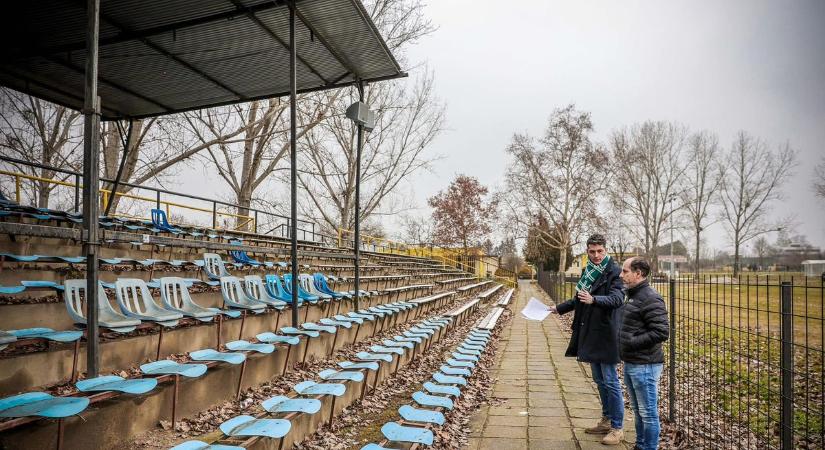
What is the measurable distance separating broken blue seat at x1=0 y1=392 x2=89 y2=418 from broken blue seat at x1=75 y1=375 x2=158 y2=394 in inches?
9.9

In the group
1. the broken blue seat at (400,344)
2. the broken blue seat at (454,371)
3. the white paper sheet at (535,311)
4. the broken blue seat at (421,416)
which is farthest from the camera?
the broken blue seat at (400,344)

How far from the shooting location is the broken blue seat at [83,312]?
376 cm

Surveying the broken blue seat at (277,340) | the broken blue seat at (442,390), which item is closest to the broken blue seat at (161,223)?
the broken blue seat at (277,340)

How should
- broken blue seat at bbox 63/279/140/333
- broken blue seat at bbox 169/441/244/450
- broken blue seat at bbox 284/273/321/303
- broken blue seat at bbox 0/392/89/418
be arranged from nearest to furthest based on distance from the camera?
broken blue seat at bbox 0/392/89/418 < broken blue seat at bbox 169/441/244/450 < broken blue seat at bbox 63/279/140/333 < broken blue seat at bbox 284/273/321/303

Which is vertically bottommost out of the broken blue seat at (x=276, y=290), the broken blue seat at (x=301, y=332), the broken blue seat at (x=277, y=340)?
the broken blue seat at (x=301, y=332)

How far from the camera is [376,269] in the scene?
13.5 meters

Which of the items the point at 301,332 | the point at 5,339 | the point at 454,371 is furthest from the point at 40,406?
the point at 454,371

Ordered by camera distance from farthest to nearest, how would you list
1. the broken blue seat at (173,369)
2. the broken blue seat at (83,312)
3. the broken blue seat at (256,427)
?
1. the broken blue seat at (83,312)
2. the broken blue seat at (173,369)
3. the broken blue seat at (256,427)

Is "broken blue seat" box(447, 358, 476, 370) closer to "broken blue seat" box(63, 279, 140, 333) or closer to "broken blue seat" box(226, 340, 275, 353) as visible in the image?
"broken blue seat" box(226, 340, 275, 353)

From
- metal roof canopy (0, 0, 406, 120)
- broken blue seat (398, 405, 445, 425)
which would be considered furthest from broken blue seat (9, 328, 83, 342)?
metal roof canopy (0, 0, 406, 120)

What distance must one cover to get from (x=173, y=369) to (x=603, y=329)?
350 centimetres

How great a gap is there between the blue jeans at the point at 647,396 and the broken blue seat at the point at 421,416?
1.52m

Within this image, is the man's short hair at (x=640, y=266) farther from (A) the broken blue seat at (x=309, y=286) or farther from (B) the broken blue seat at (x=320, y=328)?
(A) the broken blue seat at (x=309, y=286)

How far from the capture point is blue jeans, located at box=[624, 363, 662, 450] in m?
3.41
